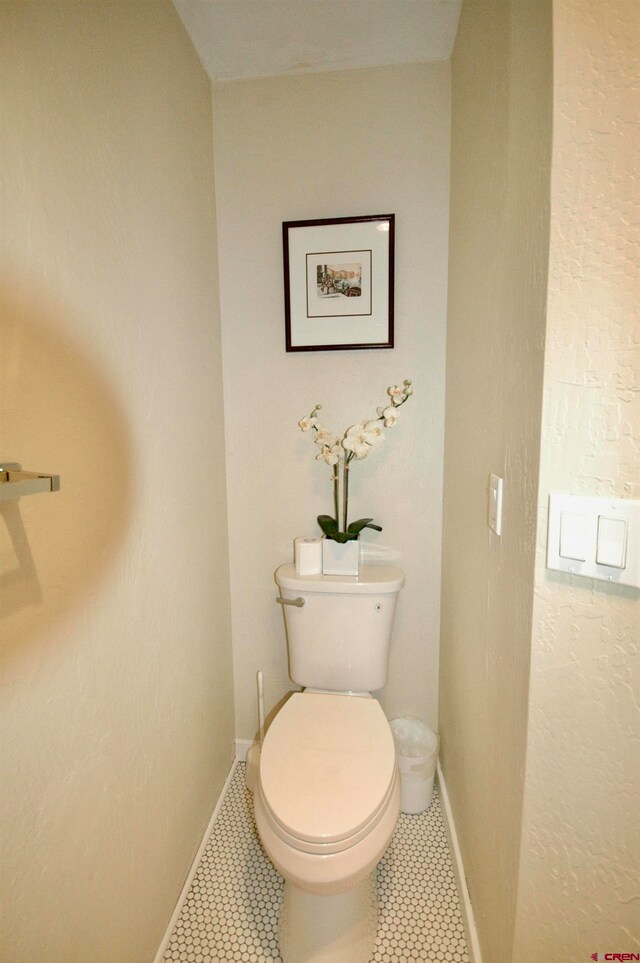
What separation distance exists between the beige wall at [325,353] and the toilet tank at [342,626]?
18 centimetres

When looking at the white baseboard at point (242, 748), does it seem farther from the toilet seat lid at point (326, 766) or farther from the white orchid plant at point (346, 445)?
the white orchid plant at point (346, 445)

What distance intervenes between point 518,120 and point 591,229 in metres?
0.32

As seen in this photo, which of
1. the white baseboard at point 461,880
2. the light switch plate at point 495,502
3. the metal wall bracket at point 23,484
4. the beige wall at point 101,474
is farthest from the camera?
the white baseboard at point 461,880

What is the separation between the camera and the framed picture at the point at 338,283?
1.37 metres

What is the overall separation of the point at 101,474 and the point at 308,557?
2.39 ft

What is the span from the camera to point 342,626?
1355 mm

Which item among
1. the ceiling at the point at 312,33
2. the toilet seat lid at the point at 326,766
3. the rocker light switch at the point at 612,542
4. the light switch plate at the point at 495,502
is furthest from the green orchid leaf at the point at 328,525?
the ceiling at the point at 312,33

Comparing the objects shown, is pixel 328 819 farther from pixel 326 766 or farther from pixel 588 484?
pixel 588 484

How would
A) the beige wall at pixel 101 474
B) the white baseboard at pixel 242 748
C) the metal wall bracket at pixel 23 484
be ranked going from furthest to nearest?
1. the white baseboard at pixel 242 748
2. the beige wall at pixel 101 474
3. the metal wall bracket at pixel 23 484

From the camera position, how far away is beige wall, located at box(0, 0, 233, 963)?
64 centimetres

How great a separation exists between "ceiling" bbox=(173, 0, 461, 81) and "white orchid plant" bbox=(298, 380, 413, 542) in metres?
0.98

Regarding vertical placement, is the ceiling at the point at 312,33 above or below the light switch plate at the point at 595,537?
above

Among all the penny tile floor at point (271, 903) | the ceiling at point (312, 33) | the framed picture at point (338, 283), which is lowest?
the penny tile floor at point (271, 903)

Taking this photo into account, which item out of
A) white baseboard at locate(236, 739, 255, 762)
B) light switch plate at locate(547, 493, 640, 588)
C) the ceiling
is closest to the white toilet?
white baseboard at locate(236, 739, 255, 762)
